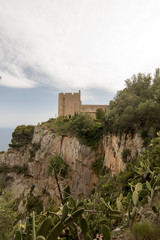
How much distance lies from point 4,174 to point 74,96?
19.3 meters

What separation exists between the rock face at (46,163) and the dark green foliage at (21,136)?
44.1 inches

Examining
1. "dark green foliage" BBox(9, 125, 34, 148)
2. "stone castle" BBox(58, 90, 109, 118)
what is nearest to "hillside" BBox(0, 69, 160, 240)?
"dark green foliage" BBox(9, 125, 34, 148)

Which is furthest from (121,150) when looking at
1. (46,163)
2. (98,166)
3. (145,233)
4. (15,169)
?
(15,169)

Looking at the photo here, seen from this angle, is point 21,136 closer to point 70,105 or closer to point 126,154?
point 70,105

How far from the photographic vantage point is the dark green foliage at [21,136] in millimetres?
26830

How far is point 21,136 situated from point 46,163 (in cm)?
915

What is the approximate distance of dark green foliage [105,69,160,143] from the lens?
392 inches

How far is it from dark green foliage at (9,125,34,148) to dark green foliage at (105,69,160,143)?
18933 mm

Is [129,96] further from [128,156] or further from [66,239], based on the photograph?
[66,239]

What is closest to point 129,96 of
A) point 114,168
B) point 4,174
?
point 114,168

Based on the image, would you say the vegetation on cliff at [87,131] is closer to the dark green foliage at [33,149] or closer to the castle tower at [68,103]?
the dark green foliage at [33,149]

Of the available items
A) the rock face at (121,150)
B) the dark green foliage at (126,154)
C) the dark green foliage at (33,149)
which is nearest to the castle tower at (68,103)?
the dark green foliage at (33,149)

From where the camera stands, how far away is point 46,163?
71.1ft

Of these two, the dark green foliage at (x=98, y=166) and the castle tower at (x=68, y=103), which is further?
the castle tower at (x=68, y=103)
